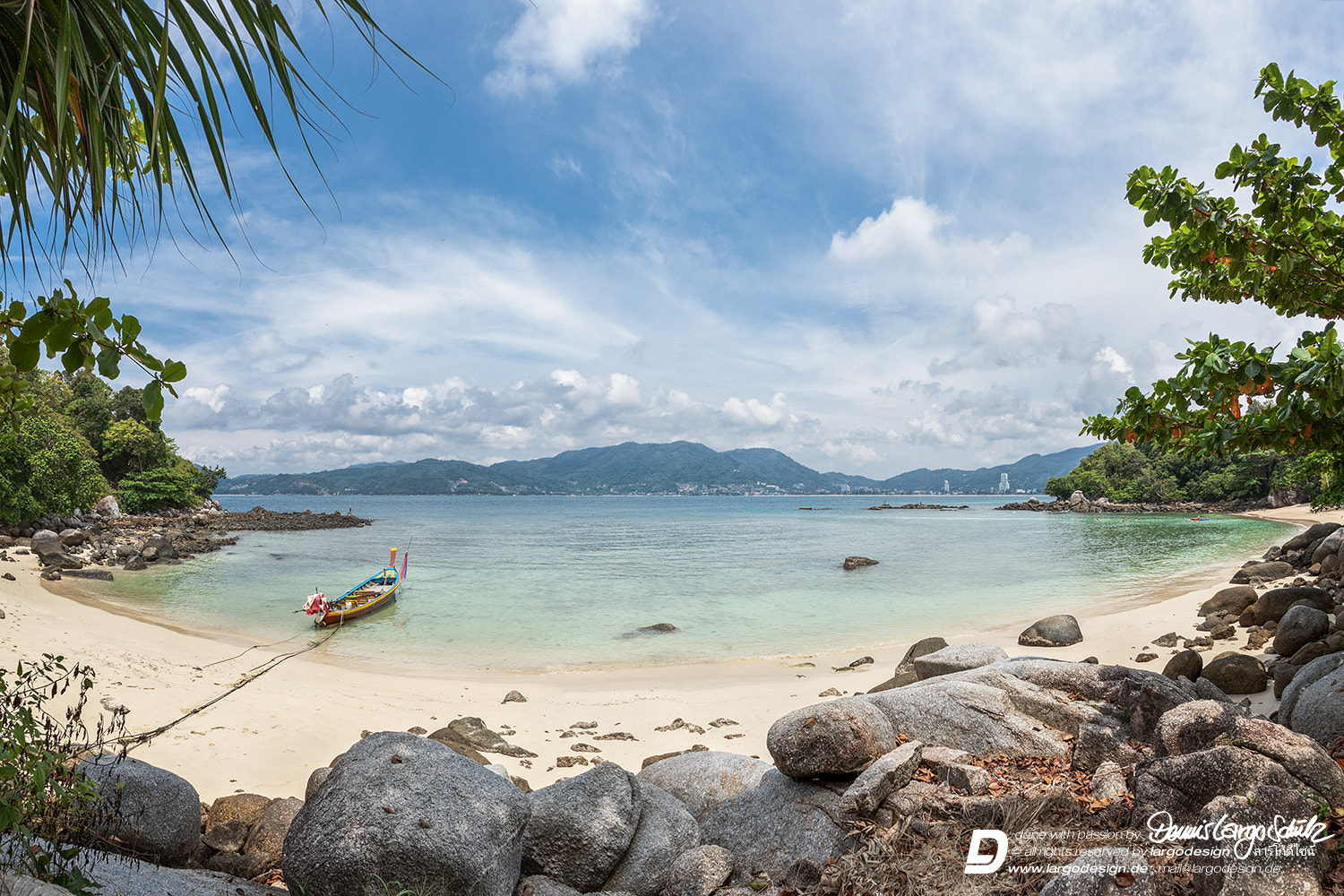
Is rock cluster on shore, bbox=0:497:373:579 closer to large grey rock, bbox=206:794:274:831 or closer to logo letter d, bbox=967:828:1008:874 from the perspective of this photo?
large grey rock, bbox=206:794:274:831

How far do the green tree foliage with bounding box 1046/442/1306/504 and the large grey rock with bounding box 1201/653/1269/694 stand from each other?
7442 cm

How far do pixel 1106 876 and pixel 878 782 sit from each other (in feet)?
6.01

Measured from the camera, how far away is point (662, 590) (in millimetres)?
26172

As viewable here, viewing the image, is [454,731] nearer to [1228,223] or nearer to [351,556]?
[1228,223]

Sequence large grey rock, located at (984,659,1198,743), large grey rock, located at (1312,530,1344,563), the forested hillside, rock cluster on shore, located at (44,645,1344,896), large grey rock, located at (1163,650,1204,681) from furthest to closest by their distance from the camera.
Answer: the forested hillside → large grey rock, located at (1312,530,1344,563) → large grey rock, located at (1163,650,1204,681) → large grey rock, located at (984,659,1198,743) → rock cluster on shore, located at (44,645,1344,896)

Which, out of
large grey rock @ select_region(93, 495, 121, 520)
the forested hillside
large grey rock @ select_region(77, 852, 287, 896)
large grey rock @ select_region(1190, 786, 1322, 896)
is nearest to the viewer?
→ large grey rock @ select_region(1190, 786, 1322, 896)

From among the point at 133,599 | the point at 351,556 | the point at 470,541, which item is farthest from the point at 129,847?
the point at 470,541

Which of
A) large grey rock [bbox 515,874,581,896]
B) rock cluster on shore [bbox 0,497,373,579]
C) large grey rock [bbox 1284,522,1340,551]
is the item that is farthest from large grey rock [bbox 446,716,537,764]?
large grey rock [bbox 1284,522,1340,551]

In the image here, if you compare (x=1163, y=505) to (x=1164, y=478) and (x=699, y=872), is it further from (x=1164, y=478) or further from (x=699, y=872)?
(x=699, y=872)

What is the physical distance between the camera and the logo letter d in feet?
11.6

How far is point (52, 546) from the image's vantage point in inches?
1056

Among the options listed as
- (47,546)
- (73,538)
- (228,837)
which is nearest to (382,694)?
(228,837)

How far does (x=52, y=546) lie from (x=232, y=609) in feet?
42.7

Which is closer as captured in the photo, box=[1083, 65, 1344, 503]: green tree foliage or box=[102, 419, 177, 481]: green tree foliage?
box=[1083, 65, 1344, 503]: green tree foliage
